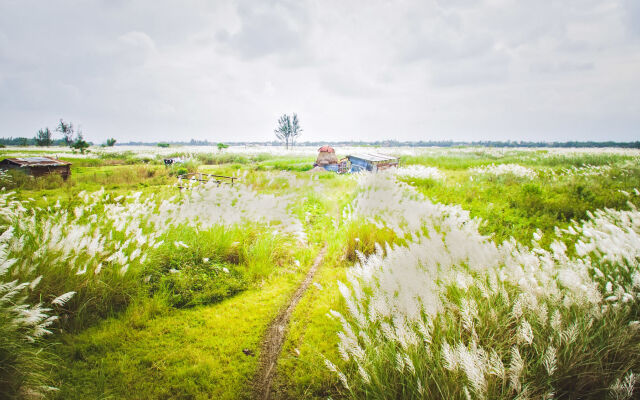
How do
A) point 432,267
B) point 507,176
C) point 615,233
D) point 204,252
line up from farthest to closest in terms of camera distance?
point 507,176 → point 204,252 → point 615,233 → point 432,267

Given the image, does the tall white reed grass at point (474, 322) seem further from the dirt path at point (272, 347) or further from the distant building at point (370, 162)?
the distant building at point (370, 162)

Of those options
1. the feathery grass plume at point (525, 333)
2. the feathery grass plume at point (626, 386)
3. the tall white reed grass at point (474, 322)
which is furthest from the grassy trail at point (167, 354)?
the feathery grass plume at point (626, 386)

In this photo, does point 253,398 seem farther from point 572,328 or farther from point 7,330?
point 572,328

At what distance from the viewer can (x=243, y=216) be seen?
5320 millimetres

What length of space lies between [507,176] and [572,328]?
14.8 meters

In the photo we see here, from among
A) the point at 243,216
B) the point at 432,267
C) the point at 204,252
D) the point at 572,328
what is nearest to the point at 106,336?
the point at 204,252

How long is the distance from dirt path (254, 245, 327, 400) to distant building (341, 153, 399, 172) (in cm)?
1624

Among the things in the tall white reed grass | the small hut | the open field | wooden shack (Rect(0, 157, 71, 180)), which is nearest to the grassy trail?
the open field

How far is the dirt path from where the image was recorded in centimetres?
224

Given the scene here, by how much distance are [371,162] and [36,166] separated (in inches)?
826

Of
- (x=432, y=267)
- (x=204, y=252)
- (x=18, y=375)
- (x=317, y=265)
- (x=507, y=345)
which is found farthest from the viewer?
(x=317, y=265)

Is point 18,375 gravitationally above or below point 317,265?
above

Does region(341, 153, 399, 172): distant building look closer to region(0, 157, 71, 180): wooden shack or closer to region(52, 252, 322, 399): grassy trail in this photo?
region(52, 252, 322, 399): grassy trail

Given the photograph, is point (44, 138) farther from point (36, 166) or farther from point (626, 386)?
point (626, 386)
